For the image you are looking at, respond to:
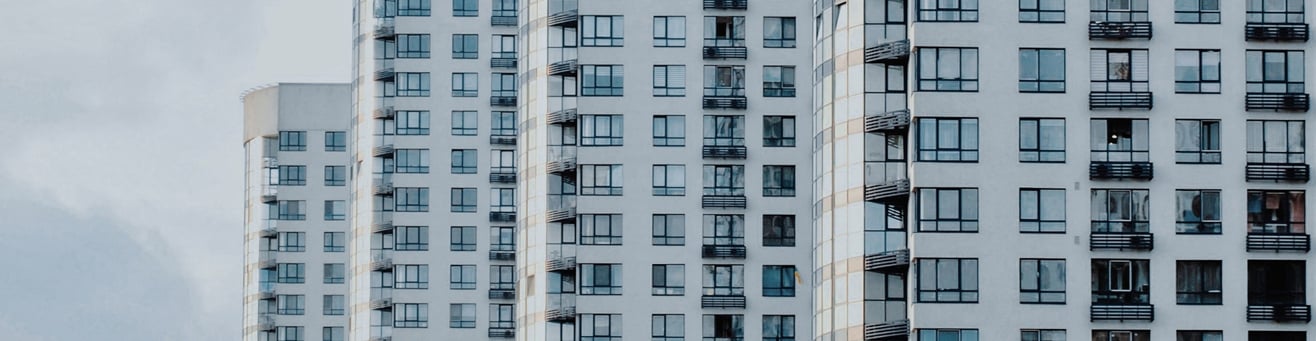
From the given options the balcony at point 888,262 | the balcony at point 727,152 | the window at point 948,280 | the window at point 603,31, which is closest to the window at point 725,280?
the balcony at point 727,152

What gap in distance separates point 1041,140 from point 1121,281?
505cm

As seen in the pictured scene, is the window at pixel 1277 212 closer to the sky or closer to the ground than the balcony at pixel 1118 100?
closer to the ground

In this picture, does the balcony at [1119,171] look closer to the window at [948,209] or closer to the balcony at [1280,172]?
the balcony at [1280,172]

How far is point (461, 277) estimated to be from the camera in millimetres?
155750

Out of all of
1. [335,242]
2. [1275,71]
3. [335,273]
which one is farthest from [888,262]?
[335,273]

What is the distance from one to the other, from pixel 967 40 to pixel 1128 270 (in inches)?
345

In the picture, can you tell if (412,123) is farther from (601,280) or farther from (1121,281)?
(1121,281)

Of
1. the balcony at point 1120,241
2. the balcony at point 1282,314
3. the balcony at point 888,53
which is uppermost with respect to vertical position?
the balcony at point 888,53

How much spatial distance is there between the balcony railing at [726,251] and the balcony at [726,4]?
10.4m

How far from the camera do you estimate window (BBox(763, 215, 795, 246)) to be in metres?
122

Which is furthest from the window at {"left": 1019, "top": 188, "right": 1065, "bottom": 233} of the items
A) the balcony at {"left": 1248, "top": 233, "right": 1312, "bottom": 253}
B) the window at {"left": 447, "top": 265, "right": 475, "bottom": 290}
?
the window at {"left": 447, "top": 265, "right": 475, "bottom": 290}

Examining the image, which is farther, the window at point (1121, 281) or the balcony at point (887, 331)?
the balcony at point (887, 331)

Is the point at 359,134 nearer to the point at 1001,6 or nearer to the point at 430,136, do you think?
the point at 430,136

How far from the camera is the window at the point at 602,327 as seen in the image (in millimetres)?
122875
